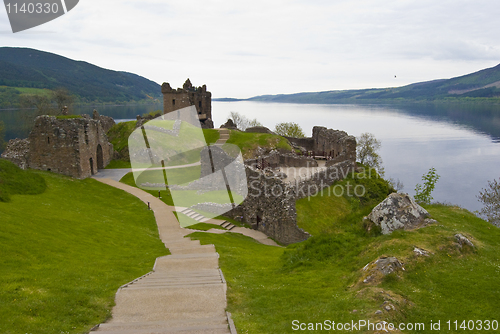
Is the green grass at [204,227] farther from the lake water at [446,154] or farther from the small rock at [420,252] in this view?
the lake water at [446,154]

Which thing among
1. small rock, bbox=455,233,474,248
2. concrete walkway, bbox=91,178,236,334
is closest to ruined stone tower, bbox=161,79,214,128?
concrete walkway, bbox=91,178,236,334

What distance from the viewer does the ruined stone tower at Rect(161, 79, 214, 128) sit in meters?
70.8

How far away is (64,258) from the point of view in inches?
577

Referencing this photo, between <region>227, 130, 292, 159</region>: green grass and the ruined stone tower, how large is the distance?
1835 centimetres

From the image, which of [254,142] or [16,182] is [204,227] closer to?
[16,182]

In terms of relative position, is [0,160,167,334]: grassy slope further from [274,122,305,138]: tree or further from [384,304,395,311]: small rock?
[274,122,305,138]: tree

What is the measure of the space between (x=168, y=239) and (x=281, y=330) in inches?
614

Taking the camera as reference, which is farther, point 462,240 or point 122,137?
point 122,137

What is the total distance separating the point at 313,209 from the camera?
30.9m

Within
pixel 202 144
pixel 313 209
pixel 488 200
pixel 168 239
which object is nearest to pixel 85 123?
pixel 202 144

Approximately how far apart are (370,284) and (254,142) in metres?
45.9

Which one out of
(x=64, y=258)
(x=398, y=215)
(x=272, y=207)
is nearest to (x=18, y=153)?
(x=64, y=258)

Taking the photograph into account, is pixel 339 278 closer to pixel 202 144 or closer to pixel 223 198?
pixel 223 198

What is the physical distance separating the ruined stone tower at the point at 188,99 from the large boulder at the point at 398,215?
61.8m
